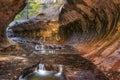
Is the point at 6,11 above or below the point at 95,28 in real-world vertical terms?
above

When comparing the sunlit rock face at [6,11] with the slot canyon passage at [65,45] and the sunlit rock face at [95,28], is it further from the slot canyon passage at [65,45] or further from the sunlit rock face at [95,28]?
the sunlit rock face at [95,28]

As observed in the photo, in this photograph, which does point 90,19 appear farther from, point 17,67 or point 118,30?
point 17,67

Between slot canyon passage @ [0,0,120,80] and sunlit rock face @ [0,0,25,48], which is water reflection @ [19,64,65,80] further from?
sunlit rock face @ [0,0,25,48]

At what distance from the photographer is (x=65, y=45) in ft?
61.6

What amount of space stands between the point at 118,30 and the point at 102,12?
3457 millimetres

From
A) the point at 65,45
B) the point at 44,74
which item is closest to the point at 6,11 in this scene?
the point at 65,45

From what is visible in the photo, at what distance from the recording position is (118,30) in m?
12.0

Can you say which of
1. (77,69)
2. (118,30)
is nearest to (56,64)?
(77,69)

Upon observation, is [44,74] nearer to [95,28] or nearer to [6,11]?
[6,11]

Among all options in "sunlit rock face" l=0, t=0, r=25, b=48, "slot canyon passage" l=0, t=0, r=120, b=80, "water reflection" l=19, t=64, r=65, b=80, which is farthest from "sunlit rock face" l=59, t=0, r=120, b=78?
"sunlit rock face" l=0, t=0, r=25, b=48

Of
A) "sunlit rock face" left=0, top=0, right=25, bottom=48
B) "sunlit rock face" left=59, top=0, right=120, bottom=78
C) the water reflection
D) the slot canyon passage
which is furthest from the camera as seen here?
"sunlit rock face" left=0, top=0, right=25, bottom=48

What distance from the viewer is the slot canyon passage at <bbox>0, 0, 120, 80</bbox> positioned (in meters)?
8.61

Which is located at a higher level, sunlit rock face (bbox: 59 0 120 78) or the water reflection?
sunlit rock face (bbox: 59 0 120 78)

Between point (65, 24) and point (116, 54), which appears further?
point (65, 24)
